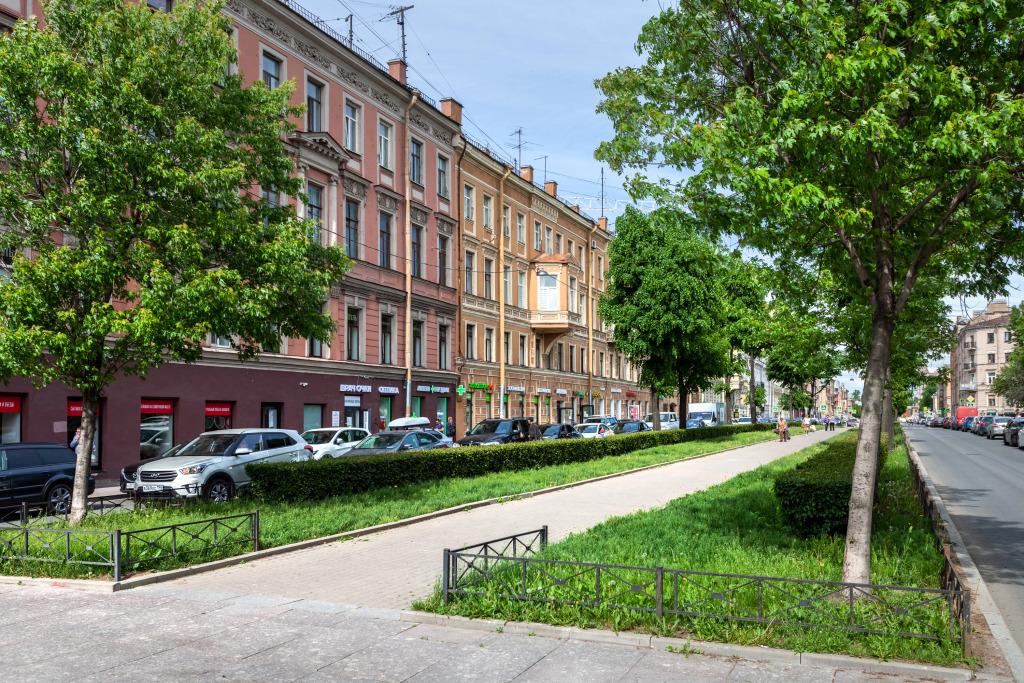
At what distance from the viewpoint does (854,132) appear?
7559 millimetres

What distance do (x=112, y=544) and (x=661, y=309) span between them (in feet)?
112

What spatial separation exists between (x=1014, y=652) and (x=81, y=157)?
13.4m

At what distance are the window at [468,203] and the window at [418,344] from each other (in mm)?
7263

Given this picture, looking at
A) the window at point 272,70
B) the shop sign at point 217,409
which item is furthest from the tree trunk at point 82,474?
the window at point 272,70

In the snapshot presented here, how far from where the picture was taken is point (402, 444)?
21781 millimetres

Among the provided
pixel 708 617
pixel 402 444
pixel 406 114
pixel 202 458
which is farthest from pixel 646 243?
pixel 708 617

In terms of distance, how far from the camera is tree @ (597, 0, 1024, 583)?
7703mm

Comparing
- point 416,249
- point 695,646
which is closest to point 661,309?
point 416,249

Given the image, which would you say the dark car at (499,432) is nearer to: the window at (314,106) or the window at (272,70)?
the window at (314,106)

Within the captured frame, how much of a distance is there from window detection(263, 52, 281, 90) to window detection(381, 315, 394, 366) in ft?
33.7

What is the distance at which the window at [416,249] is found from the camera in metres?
36.5

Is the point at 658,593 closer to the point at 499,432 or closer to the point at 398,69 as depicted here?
the point at 499,432

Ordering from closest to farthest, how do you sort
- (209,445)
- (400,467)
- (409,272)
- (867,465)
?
(867,465) < (209,445) < (400,467) < (409,272)

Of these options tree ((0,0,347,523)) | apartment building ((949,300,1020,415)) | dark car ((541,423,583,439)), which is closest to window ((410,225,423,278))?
dark car ((541,423,583,439))
